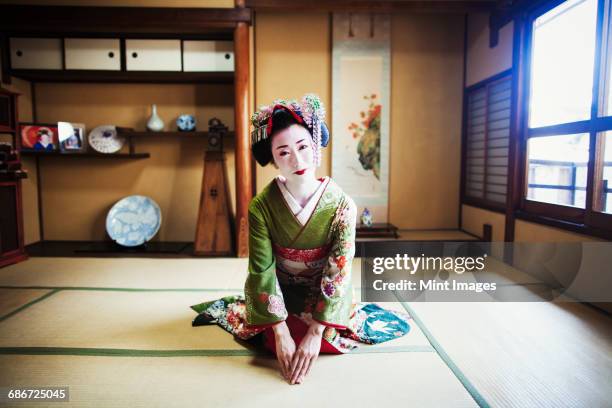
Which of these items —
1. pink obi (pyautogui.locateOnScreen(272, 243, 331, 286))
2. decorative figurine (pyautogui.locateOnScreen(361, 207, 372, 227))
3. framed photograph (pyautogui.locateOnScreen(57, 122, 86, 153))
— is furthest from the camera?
decorative figurine (pyautogui.locateOnScreen(361, 207, 372, 227))

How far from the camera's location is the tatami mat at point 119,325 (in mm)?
1983

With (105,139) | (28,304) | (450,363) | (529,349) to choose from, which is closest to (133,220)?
(105,139)

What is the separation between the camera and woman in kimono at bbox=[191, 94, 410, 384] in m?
1.75

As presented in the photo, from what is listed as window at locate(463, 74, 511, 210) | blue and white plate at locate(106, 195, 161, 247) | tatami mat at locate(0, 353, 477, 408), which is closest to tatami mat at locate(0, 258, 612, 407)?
tatami mat at locate(0, 353, 477, 408)

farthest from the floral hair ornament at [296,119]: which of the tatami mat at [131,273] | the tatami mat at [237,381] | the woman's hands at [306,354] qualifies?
the tatami mat at [131,273]

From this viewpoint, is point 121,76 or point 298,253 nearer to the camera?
point 298,253

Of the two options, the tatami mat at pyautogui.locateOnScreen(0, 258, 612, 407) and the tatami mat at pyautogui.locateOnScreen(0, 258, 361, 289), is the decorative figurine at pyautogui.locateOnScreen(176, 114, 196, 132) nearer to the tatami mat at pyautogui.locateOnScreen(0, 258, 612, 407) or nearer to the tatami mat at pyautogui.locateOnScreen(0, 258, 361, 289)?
the tatami mat at pyautogui.locateOnScreen(0, 258, 361, 289)

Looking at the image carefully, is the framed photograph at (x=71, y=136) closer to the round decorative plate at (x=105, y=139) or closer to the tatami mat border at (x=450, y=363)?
the round decorative plate at (x=105, y=139)

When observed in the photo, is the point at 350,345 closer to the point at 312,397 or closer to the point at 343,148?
the point at 312,397

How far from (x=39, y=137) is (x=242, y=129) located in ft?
7.39

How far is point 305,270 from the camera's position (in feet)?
6.44

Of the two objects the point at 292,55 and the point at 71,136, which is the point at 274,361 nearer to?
the point at 292,55

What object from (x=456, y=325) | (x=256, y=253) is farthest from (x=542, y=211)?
(x=256, y=253)

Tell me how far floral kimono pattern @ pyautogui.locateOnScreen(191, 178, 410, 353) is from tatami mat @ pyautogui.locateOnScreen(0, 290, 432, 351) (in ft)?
0.58
